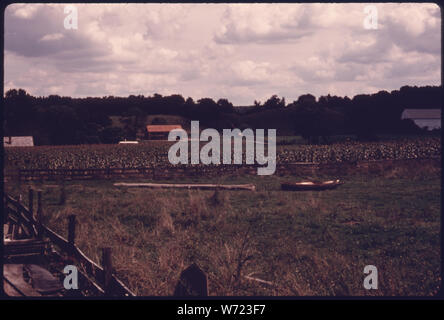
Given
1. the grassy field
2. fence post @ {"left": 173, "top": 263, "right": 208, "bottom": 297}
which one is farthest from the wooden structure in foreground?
fence post @ {"left": 173, "top": 263, "right": 208, "bottom": 297}

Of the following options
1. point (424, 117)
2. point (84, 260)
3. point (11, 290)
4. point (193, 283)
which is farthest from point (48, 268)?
point (424, 117)

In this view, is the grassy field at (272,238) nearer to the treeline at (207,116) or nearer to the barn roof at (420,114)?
the treeline at (207,116)

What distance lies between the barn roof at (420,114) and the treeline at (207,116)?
411cm

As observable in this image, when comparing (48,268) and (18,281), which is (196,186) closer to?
(48,268)

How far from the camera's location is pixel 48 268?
23.8 ft

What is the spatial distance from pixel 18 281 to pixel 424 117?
58217 millimetres

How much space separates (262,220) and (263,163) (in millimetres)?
15411

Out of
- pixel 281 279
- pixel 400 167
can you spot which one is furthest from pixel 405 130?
pixel 281 279

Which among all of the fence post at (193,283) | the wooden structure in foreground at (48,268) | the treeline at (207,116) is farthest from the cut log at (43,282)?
the treeline at (207,116)

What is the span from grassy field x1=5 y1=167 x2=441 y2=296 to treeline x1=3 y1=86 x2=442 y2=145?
3.63 meters

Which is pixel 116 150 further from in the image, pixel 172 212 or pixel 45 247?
pixel 45 247

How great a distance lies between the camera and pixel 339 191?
1925 cm

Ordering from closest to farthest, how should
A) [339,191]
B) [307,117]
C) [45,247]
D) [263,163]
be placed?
1. [45,247]
2. [339,191]
3. [263,163]
4. [307,117]

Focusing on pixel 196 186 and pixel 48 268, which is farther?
pixel 196 186
